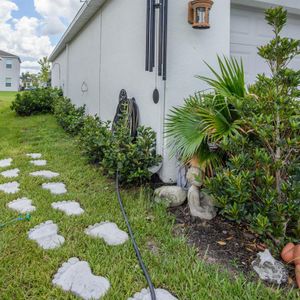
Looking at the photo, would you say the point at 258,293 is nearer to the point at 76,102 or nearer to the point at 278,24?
the point at 278,24

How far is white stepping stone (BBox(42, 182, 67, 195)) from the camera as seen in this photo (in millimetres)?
3212

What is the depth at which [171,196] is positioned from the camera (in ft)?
9.42

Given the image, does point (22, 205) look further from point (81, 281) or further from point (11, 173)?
point (81, 281)

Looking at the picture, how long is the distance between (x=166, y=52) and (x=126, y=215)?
1804 mm

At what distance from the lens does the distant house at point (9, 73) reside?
41.5 metres

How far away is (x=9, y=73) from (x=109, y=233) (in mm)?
46138

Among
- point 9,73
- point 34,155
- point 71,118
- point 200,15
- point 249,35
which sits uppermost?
point 9,73

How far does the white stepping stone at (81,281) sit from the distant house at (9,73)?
4590 centimetres

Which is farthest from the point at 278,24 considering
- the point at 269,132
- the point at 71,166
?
the point at 71,166

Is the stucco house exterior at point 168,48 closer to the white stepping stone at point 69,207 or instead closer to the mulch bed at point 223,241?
the mulch bed at point 223,241

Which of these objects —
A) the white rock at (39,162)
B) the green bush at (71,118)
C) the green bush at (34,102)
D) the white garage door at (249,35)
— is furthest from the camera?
the green bush at (34,102)

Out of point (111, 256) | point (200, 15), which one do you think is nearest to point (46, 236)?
point (111, 256)

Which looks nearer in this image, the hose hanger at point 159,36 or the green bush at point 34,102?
the hose hanger at point 159,36

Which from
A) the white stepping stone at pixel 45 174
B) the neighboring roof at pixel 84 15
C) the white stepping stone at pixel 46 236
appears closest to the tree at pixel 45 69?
the neighboring roof at pixel 84 15
